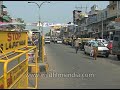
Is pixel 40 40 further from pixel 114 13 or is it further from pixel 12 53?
pixel 114 13

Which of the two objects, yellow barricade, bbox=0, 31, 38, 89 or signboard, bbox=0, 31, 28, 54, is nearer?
yellow barricade, bbox=0, 31, 38, 89

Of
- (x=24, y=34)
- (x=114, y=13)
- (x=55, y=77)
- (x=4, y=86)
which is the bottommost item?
(x=55, y=77)

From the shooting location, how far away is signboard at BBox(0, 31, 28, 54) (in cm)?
607

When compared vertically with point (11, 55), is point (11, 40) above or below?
above

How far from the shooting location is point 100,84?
462 inches

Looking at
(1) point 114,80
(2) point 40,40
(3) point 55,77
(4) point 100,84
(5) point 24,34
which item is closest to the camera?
(5) point 24,34

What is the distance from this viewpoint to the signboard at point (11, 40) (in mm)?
6070

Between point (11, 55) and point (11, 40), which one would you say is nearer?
point (11, 40)

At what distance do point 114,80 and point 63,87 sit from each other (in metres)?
2.88

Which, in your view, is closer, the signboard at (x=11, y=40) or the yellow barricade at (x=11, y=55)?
the yellow barricade at (x=11, y=55)

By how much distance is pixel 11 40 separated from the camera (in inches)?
266

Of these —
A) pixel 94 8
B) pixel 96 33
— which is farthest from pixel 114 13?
pixel 94 8

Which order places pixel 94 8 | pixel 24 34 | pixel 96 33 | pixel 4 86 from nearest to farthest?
pixel 4 86
pixel 24 34
pixel 96 33
pixel 94 8

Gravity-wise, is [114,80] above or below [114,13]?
below
